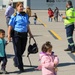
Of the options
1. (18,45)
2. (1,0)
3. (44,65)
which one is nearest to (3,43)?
(18,45)

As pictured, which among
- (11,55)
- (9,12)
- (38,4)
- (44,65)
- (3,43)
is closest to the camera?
(44,65)

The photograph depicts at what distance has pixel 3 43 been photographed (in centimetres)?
836

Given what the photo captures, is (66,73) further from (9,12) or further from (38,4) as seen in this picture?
(38,4)

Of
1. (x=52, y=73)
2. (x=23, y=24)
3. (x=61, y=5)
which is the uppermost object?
(x=23, y=24)

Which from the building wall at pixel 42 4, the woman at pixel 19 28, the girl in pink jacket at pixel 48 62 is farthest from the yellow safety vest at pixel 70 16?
the building wall at pixel 42 4

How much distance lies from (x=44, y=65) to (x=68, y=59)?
4.41 m

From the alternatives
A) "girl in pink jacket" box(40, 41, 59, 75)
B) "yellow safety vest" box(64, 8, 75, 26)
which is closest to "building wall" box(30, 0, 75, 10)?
"yellow safety vest" box(64, 8, 75, 26)

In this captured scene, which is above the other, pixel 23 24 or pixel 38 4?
pixel 23 24

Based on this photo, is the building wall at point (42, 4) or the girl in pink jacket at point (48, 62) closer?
the girl in pink jacket at point (48, 62)

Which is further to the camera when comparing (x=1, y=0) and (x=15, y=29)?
(x=1, y=0)

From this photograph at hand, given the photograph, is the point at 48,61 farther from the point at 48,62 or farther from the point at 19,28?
the point at 19,28

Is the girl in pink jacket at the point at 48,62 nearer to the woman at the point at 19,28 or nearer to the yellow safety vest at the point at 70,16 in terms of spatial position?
the woman at the point at 19,28

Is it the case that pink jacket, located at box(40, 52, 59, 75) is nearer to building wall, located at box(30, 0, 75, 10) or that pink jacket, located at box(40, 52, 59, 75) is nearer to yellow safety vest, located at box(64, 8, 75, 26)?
yellow safety vest, located at box(64, 8, 75, 26)

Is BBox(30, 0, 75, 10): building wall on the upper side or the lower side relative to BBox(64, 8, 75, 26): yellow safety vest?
lower
